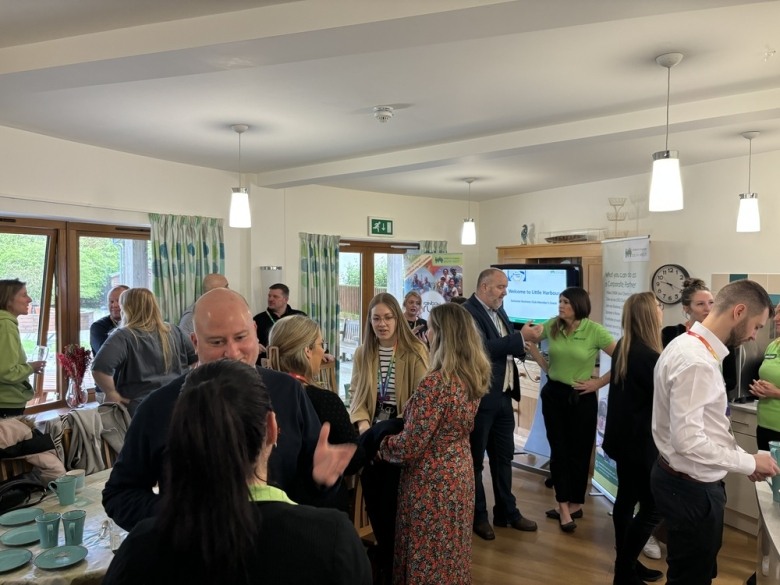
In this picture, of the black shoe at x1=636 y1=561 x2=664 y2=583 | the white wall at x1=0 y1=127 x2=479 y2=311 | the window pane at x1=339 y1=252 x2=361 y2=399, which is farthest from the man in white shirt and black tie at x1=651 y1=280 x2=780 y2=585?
the window pane at x1=339 y1=252 x2=361 y2=399

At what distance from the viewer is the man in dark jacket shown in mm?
1361

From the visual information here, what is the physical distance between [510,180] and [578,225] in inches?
40.2

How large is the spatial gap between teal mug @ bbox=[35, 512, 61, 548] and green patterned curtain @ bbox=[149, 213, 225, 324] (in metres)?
3.35

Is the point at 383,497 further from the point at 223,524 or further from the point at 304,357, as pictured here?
the point at 223,524

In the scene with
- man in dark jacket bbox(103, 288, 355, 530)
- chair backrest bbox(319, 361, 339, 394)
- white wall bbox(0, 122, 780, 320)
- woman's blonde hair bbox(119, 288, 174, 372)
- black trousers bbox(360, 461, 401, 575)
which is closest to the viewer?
man in dark jacket bbox(103, 288, 355, 530)

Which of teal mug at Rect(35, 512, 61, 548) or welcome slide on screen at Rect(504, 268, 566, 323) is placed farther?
welcome slide on screen at Rect(504, 268, 566, 323)

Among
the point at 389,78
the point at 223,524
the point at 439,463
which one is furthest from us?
the point at 389,78

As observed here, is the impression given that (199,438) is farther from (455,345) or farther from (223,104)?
(223,104)

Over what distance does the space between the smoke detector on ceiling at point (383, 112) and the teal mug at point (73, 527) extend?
2645 millimetres

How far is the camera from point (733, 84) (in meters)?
3.02

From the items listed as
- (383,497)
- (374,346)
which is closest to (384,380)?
(374,346)

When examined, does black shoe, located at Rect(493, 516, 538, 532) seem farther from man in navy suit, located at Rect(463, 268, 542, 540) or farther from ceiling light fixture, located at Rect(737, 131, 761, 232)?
ceiling light fixture, located at Rect(737, 131, 761, 232)

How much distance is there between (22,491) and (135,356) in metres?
1.12

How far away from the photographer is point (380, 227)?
22.6ft
